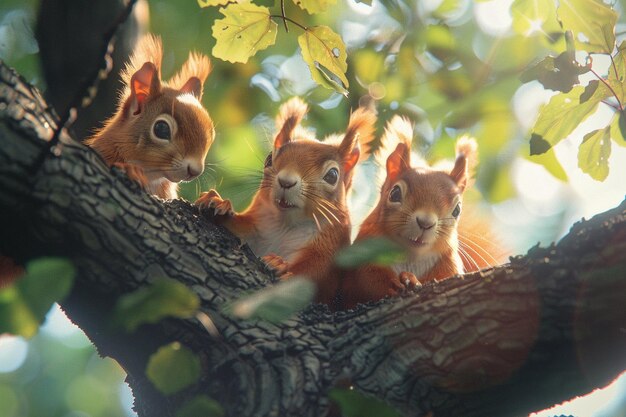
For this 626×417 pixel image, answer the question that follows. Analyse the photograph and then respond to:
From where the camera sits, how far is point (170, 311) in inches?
48.6

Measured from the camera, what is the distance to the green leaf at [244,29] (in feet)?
7.68

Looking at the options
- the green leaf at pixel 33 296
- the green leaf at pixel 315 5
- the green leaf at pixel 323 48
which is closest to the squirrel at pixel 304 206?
the green leaf at pixel 323 48

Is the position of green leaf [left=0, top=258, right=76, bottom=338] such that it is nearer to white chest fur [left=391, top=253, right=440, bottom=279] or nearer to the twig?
the twig

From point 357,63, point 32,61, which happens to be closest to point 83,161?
point 32,61

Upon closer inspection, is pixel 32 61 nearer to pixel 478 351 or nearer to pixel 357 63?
pixel 357 63

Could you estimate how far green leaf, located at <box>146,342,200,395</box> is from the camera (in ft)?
4.48

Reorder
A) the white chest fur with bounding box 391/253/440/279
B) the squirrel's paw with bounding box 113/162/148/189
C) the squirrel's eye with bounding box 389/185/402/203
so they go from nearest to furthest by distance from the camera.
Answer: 1. the squirrel's paw with bounding box 113/162/148/189
2. the white chest fur with bounding box 391/253/440/279
3. the squirrel's eye with bounding box 389/185/402/203

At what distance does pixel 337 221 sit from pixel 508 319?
1.68 metres

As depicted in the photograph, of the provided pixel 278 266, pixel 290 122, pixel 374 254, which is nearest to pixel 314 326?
pixel 278 266

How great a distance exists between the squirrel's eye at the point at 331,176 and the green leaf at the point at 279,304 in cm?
241

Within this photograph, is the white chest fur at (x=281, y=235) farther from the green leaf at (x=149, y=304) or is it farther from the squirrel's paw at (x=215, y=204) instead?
the green leaf at (x=149, y=304)

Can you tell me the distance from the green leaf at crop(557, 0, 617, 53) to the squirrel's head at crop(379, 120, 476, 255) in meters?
1.46

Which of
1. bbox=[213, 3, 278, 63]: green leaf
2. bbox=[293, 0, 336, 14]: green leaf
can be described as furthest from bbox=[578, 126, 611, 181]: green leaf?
bbox=[213, 3, 278, 63]: green leaf

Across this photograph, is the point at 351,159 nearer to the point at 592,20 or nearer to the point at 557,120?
the point at 557,120
